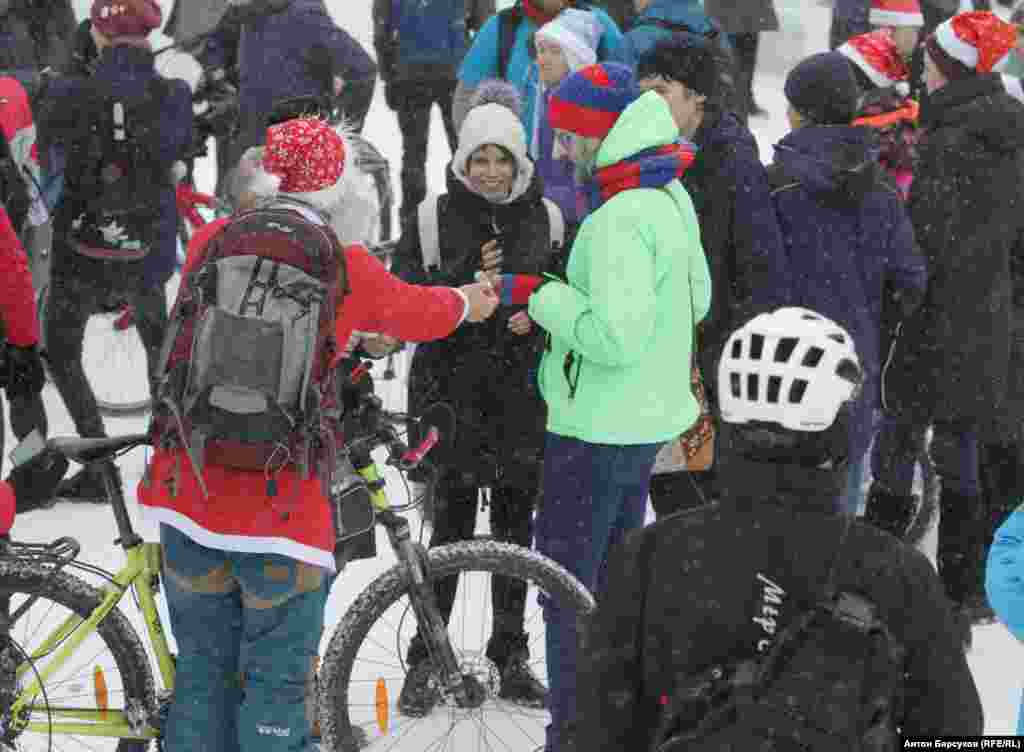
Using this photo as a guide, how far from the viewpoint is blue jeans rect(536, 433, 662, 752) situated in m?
4.23

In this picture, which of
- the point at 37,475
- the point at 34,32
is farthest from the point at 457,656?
the point at 34,32

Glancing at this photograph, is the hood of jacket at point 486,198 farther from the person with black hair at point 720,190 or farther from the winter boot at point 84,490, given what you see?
the winter boot at point 84,490

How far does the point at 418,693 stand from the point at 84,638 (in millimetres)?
1015

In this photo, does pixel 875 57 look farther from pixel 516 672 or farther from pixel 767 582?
pixel 767 582

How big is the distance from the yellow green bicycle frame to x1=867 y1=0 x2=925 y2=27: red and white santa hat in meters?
5.49

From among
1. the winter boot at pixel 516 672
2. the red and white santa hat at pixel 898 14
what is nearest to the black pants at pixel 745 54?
the red and white santa hat at pixel 898 14

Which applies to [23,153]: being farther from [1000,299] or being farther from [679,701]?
[679,701]

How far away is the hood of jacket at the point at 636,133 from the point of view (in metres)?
4.04

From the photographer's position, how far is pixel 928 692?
2.46 meters

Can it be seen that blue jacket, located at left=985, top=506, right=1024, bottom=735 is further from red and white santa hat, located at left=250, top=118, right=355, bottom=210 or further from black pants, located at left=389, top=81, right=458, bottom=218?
black pants, located at left=389, top=81, right=458, bottom=218

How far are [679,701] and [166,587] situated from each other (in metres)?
1.62

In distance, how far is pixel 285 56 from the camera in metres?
7.11

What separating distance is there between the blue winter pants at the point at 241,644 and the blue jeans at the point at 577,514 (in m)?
0.81

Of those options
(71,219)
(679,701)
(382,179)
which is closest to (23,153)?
(71,219)
